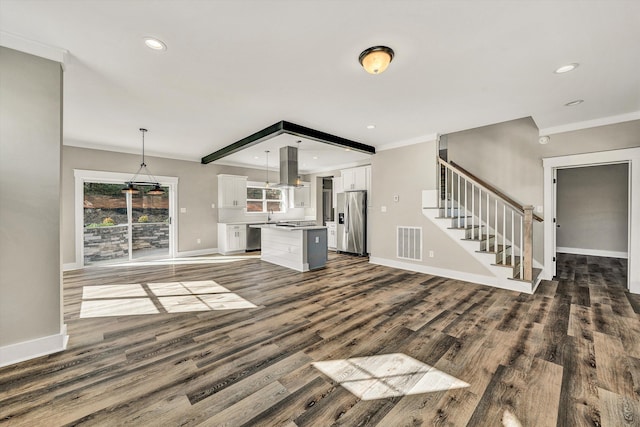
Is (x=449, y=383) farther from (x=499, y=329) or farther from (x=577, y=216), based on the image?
(x=577, y=216)

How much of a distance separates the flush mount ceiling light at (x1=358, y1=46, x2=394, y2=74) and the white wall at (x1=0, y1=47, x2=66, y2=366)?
9.23 ft

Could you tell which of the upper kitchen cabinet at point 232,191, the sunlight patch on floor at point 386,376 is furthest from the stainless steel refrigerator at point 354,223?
the sunlight patch on floor at point 386,376

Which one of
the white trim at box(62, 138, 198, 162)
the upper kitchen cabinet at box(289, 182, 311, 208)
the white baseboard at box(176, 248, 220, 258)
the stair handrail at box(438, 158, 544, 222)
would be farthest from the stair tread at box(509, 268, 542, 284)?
the white trim at box(62, 138, 198, 162)

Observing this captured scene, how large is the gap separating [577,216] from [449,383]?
7727 millimetres

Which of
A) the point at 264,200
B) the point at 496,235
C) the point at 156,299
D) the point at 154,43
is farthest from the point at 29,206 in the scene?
the point at 264,200

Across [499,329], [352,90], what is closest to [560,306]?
[499,329]

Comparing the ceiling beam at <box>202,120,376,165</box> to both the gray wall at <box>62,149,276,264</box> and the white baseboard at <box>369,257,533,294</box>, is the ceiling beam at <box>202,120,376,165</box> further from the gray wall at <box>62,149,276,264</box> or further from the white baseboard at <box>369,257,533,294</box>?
the white baseboard at <box>369,257,533,294</box>

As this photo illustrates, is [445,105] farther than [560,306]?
Yes

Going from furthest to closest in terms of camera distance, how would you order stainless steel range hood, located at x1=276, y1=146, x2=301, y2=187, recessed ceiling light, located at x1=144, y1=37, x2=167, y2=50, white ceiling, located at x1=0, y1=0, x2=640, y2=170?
1. stainless steel range hood, located at x1=276, y1=146, x2=301, y2=187
2. recessed ceiling light, located at x1=144, y1=37, x2=167, y2=50
3. white ceiling, located at x1=0, y1=0, x2=640, y2=170

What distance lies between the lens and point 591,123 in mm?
3959

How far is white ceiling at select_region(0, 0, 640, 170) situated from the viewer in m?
1.85

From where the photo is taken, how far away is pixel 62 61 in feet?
7.55

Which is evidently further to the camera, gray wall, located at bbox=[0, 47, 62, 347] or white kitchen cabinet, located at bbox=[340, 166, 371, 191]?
white kitchen cabinet, located at bbox=[340, 166, 371, 191]

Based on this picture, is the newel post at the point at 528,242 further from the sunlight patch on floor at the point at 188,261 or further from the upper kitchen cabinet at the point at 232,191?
the upper kitchen cabinet at the point at 232,191
